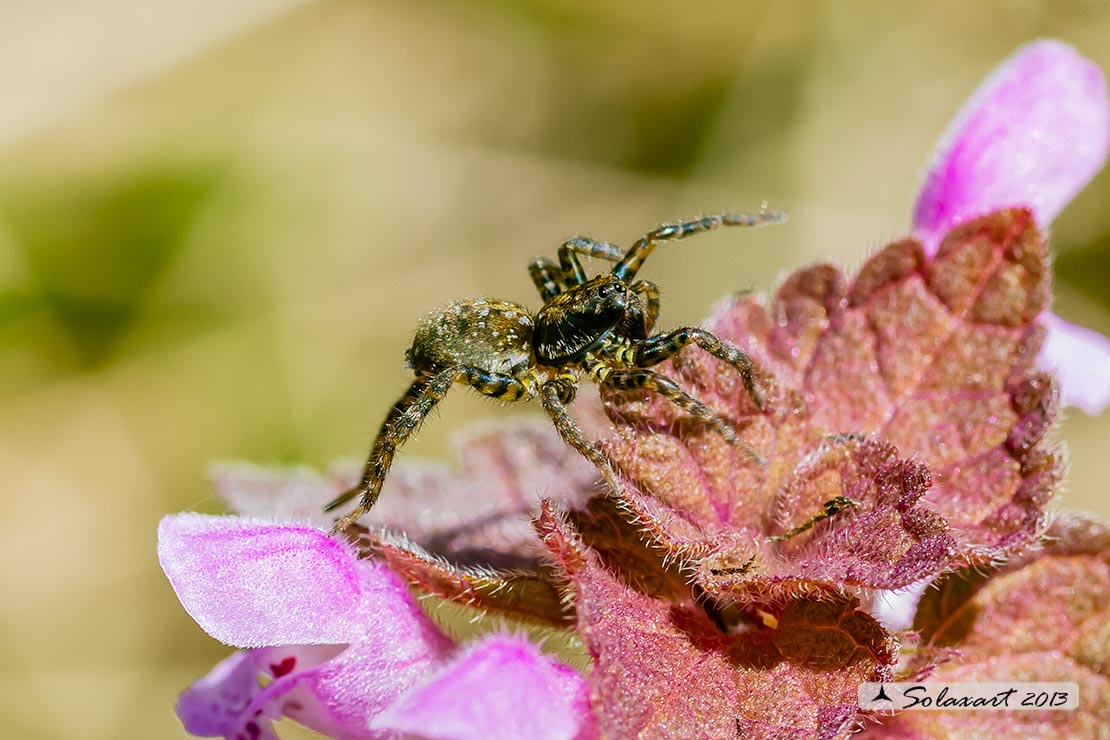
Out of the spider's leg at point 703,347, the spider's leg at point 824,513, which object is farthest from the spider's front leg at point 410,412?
the spider's leg at point 824,513

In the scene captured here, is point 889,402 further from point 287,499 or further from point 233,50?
point 233,50

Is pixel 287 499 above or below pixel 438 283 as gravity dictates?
below

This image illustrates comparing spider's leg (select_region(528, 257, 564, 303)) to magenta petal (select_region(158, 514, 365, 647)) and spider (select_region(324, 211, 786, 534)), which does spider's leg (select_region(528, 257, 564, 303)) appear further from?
magenta petal (select_region(158, 514, 365, 647))

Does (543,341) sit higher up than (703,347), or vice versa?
(543,341)

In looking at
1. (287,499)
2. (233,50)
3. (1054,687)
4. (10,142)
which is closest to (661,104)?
(233,50)

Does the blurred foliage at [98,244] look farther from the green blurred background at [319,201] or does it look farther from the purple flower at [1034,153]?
the purple flower at [1034,153]

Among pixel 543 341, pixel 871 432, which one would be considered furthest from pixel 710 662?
pixel 543 341

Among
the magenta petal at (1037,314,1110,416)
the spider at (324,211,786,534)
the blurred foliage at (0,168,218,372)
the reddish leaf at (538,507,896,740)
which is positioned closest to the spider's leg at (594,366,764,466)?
the reddish leaf at (538,507,896,740)

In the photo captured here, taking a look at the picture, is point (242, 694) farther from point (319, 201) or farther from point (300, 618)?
point (319, 201)
